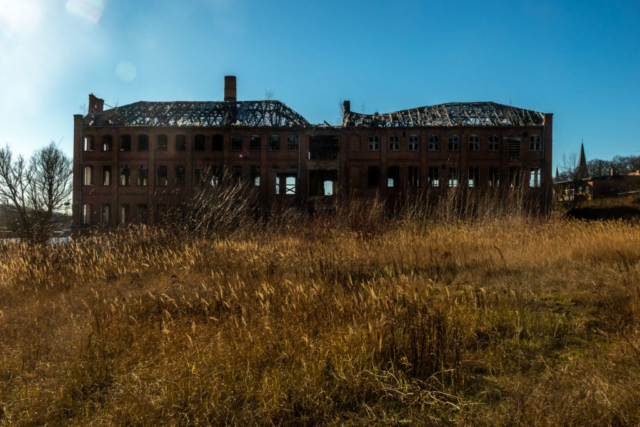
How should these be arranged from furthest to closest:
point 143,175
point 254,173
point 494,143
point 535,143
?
point 143,175
point 254,173
point 494,143
point 535,143

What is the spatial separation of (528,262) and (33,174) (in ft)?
90.0

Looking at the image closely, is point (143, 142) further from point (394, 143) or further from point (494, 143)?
point (494, 143)

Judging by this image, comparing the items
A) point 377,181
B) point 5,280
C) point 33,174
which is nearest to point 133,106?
point 33,174

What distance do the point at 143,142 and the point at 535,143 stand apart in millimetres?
31174

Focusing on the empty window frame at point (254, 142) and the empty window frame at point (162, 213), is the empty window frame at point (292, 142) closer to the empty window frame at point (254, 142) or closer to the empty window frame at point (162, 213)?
the empty window frame at point (254, 142)

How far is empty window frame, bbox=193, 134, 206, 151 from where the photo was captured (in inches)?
1126

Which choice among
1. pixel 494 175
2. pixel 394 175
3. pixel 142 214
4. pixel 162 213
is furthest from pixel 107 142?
pixel 494 175

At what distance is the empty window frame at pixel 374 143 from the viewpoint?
2808cm

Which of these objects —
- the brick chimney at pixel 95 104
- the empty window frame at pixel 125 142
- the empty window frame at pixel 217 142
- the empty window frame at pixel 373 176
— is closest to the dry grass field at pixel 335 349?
the empty window frame at pixel 373 176

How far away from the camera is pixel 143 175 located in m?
29.0

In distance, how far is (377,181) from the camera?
2817 cm

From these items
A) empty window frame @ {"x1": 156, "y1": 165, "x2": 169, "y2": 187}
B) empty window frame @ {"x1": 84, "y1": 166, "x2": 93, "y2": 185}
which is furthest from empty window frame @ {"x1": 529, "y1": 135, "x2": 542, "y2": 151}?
empty window frame @ {"x1": 84, "y1": 166, "x2": 93, "y2": 185}

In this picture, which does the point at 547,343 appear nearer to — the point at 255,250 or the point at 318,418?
the point at 318,418

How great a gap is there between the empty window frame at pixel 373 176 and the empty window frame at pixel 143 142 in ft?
59.6
